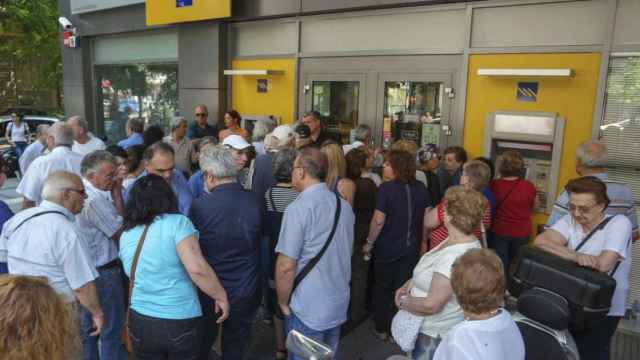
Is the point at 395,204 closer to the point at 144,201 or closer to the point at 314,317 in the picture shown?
the point at 314,317

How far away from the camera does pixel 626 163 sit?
16.6 ft

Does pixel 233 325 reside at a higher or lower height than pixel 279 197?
lower

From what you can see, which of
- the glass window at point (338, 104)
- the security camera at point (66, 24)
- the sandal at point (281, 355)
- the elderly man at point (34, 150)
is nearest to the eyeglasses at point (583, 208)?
the sandal at point (281, 355)

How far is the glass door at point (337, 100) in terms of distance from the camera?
723cm

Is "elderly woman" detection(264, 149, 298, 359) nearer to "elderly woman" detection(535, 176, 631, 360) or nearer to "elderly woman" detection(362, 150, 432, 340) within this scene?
"elderly woman" detection(362, 150, 432, 340)

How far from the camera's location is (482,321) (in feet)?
6.42

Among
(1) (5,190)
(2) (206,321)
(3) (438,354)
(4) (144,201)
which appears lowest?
(1) (5,190)

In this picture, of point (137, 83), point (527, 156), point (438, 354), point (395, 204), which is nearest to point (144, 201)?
point (438, 354)

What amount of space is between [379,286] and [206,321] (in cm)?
190

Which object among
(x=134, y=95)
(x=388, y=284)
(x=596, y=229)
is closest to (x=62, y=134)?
(x=388, y=284)

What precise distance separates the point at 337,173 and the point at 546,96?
118 inches

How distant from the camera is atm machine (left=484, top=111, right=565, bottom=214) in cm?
544

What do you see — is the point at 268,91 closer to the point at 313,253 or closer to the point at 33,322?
the point at 313,253

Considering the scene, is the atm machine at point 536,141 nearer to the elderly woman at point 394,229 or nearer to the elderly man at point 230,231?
the elderly woman at point 394,229
